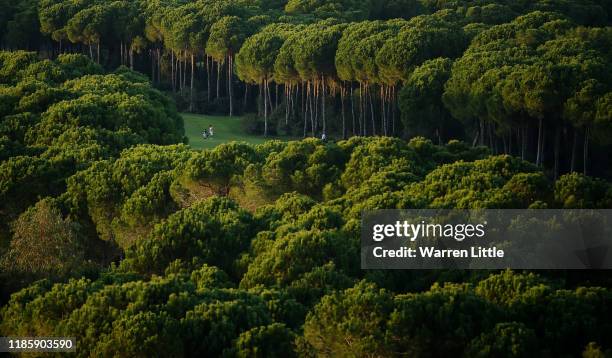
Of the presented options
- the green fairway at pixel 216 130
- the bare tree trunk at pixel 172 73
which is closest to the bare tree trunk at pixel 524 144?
the green fairway at pixel 216 130

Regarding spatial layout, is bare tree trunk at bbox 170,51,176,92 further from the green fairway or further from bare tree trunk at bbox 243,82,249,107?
the green fairway

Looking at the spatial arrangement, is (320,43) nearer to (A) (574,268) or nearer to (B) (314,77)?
(B) (314,77)

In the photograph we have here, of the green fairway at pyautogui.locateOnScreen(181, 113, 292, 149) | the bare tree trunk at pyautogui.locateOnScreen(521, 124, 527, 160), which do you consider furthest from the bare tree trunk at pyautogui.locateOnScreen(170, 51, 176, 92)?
the bare tree trunk at pyautogui.locateOnScreen(521, 124, 527, 160)

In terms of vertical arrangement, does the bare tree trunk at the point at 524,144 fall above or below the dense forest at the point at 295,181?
below

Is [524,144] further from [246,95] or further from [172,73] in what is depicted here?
[172,73]

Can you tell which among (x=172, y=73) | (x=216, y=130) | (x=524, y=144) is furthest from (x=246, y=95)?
(x=524, y=144)

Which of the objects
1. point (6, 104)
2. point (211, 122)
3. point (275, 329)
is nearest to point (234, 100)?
point (211, 122)

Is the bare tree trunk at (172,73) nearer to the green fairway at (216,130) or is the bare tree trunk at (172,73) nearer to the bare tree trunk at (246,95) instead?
the bare tree trunk at (246,95)
